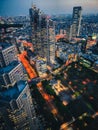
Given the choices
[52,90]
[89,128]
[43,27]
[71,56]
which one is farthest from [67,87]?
[43,27]

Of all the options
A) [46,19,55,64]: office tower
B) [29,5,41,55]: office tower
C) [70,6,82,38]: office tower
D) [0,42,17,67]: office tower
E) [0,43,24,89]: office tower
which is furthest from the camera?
[70,6,82,38]: office tower

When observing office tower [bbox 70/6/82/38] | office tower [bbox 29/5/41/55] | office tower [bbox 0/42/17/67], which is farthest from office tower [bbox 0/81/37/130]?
Result: office tower [bbox 70/6/82/38]

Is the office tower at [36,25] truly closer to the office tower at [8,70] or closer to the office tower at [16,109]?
the office tower at [8,70]

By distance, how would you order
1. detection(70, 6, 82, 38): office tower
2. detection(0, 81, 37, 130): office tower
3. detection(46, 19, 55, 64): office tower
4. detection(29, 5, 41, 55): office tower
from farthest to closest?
detection(70, 6, 82, 38): office tower
detection(29, 5, 41, 55): office tower
detection(46, 19, 55, 64): office tower
detection(0, 81, 37, 130): office tower

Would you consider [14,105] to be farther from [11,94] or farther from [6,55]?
[6,55]

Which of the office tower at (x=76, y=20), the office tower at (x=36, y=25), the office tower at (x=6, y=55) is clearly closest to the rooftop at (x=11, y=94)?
the office tower at (x=6, y=55)

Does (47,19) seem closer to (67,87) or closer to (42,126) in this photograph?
(67,87)

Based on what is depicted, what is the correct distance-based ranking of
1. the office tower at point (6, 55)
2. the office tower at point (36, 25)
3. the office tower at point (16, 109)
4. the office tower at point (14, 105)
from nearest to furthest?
the office tower at point (16, 109) → the office tower at point (14, 105) → the office tower at point (6, 55) → the office tower at point (36, 25)

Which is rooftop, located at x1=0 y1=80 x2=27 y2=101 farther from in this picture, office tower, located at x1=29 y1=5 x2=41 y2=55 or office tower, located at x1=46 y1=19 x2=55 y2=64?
office tower, located at x1=29 y1=5 x2=41 y2=55
